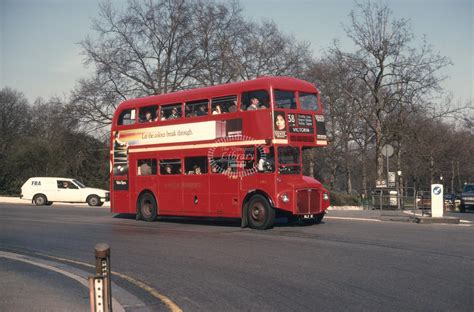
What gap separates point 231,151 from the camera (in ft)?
62.8

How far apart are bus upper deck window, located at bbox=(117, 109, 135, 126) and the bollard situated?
17020 mm

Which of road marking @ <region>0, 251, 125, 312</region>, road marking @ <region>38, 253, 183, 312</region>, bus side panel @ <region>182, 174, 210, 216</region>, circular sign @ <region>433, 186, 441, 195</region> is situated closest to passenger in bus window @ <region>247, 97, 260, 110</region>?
bus side panel @ <region>182, 174, 210, 216</region>

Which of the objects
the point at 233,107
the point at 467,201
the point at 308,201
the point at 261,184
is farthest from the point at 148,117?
the point at 467,201

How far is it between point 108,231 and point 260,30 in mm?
35175

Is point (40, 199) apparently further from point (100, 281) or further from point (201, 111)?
point (100, 281)

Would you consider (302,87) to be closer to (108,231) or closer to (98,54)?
(108,231)

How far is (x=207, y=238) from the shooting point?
16.1m

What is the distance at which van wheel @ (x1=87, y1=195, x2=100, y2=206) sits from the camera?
120 ft

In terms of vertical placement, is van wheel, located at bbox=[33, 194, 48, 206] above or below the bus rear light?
below

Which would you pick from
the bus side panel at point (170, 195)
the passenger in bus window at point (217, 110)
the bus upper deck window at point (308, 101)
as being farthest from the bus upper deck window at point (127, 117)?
A: the bus upper deck window at point (308, 101)

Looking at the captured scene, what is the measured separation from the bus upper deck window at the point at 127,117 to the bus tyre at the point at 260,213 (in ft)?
20.5

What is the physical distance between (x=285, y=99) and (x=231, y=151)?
7.48 ft

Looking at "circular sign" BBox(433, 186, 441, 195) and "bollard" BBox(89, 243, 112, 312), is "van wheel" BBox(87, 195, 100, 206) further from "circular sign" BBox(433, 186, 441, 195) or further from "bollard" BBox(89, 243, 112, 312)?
"bollard" BBox(89, 243, 112, 312)

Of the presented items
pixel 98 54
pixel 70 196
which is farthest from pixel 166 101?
pixel 98 54
